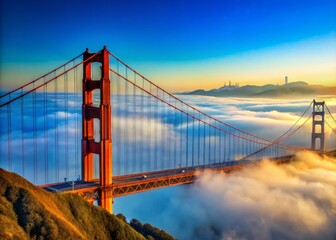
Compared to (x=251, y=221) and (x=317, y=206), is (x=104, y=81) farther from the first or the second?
(x=317, y=206)

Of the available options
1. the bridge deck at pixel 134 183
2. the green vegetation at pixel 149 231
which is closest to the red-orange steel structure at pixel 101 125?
the bridge deck at pixel 134 183

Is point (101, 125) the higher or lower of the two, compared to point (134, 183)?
higher

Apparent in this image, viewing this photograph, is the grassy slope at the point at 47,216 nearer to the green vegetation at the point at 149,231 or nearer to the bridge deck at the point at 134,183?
the bridge deck at the point at 134,183

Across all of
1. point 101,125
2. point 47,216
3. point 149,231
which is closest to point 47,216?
point 47,216

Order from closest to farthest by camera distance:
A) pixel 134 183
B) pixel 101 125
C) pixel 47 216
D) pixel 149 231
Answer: pixel 47 216 < pixel 101 125 < pixel 134 183 < pixel 149 231

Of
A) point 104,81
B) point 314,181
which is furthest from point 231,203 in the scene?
point 104,81

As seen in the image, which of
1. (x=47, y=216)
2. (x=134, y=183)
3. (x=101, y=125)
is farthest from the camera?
(x=134, y=183)

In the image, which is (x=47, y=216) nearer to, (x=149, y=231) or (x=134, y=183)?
(x=134, y=183)

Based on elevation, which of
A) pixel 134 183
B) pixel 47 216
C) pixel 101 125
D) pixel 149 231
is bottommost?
pixel 149 231
